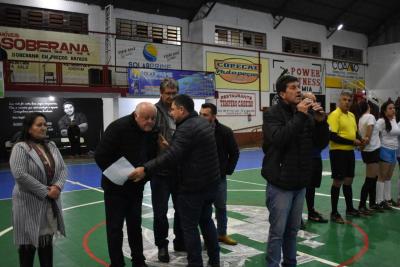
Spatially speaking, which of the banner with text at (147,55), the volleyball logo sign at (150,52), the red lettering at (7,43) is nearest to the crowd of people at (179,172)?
the red lettering at (7,43)

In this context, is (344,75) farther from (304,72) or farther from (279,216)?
(279,216)

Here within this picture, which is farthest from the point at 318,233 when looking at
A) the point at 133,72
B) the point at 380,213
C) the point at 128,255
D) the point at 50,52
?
the point at 50,52

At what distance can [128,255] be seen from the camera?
4801 millimetres

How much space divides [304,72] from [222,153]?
22062 mm

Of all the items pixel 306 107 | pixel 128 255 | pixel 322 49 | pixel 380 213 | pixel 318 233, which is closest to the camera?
pixel 306 107

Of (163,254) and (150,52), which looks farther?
(150,52)

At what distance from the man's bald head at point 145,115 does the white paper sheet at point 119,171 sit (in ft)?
1.28

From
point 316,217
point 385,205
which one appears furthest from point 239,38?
point 316,217

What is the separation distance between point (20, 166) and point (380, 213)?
5.75 metres

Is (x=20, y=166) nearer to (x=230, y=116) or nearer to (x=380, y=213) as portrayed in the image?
(x=380, y=213)

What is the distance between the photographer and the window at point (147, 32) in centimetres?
1917

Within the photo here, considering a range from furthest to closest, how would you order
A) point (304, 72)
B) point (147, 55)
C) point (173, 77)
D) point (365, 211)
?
point (304, 72) → point (147, 55) → point (173, 77) → point (365, 211)

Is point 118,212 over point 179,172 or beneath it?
beneath

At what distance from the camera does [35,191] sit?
3.53 m
